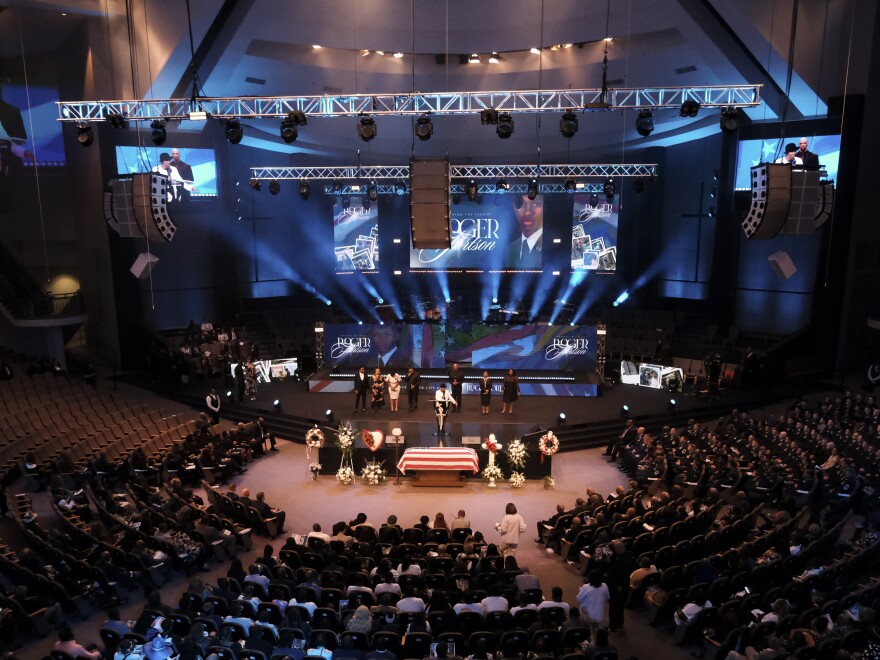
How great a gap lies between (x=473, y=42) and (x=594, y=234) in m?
11.7

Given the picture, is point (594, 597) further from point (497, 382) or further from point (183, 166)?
point (183, 166)

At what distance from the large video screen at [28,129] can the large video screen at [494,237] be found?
48.4 feet

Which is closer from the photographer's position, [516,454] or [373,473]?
[516,454]

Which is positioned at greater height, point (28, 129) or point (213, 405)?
point (28, 129)

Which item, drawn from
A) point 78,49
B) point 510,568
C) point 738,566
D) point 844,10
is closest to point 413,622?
point 510,568

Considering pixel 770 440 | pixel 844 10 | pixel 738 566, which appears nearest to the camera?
pixel 738 566

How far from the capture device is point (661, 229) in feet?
97.0

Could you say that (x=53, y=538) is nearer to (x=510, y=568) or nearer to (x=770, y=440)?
(x=510, y=568)

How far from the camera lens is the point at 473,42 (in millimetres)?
20656

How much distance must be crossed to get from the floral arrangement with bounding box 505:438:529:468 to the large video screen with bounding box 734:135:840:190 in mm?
10308

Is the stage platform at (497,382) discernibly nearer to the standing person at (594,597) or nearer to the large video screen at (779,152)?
the large video screen at (779,152)

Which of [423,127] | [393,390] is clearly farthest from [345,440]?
[423,127]

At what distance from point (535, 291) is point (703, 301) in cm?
742

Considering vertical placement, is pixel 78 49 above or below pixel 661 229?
above
